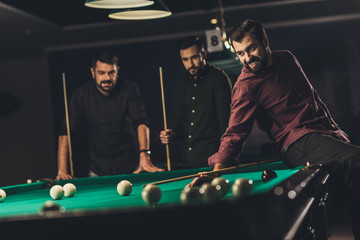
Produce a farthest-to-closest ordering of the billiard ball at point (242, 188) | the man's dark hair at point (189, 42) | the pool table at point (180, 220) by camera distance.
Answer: the man's dark hair at point (189, 42), the billiard ball at point (242, 188), the pool table at point (180, 220)

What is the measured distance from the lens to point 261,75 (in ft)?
9.98

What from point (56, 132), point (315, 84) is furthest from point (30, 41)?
point (315, 84)

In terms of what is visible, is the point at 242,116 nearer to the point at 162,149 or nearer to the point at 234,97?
the point at 234,97

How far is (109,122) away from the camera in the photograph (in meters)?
4.72

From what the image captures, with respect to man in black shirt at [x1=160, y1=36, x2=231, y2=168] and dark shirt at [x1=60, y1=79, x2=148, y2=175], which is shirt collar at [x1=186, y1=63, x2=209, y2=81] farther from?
dark shirt at [x1=60, y1=79, x2=148, y2=175]

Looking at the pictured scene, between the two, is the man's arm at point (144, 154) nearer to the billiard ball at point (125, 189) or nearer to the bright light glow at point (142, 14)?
the bright light glow at point (142, 14)

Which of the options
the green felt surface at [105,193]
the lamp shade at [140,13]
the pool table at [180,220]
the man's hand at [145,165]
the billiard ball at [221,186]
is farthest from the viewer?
the man's hand at [145,165]

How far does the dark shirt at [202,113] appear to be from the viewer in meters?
4.12

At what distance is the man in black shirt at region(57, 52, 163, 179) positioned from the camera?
14.8ft

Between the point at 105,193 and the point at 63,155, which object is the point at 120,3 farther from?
the point at 63,155

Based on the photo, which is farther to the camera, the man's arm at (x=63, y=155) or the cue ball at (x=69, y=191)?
the man's arm at (x=63, y=155)

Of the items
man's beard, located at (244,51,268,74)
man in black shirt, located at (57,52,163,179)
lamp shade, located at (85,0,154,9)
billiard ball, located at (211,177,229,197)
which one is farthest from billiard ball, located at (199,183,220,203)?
man in black shirt, located at (57,52,163,179)

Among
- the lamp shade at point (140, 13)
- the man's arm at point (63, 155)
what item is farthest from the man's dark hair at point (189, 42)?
the man's arm at point (63, 155)

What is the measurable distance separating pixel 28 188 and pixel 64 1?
3298 mm
